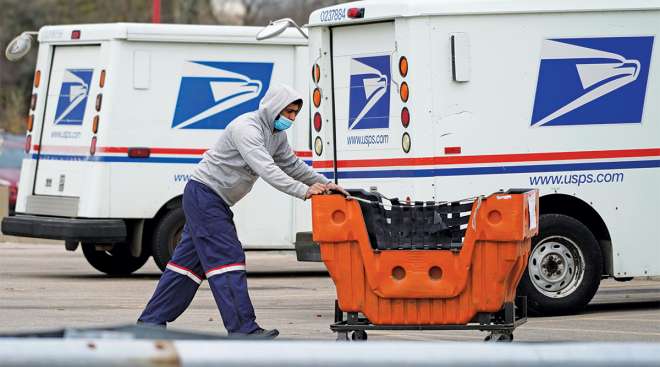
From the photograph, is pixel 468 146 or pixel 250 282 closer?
pixel 468 146

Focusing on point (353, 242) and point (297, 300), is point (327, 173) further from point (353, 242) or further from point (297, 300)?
point (353, 242)

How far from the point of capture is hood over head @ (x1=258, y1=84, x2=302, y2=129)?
8.98 m

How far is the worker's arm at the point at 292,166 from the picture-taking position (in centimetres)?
928

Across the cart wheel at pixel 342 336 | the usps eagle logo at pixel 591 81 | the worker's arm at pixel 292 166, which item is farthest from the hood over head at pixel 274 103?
the usps eagle logo at pixel 591 81

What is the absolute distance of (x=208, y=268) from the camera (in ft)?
29.1

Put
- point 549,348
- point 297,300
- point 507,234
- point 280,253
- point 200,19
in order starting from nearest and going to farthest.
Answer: point 549,348 < point 507,234 < point 297,300 < point 280,253 < point 200,19

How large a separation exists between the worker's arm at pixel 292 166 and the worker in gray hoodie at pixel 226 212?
12mm

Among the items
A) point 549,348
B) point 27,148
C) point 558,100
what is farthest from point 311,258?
point 549,348

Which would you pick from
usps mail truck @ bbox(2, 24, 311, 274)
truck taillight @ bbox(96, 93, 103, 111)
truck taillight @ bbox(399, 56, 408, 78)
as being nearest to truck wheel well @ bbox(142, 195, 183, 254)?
usps mail truck @ bbox(2, 24, 311, 274)

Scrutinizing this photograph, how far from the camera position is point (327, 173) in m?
12.0

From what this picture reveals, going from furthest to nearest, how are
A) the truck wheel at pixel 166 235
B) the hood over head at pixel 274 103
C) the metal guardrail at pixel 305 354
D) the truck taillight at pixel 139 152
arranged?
the truck taillight at pixel 139 152 → the truck wheel at pixel 166 235 → the hood over head at pixel 274 103 → the metal guardrail at pixel 305 354

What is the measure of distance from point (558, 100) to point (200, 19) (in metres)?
38.3

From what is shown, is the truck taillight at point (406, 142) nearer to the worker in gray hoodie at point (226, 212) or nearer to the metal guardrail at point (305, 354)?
the worker in gray hoodie at point (226, 212)

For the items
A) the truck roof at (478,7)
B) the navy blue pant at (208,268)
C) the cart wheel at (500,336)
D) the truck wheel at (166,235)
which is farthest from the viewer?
the truck wheel at (166,235)
